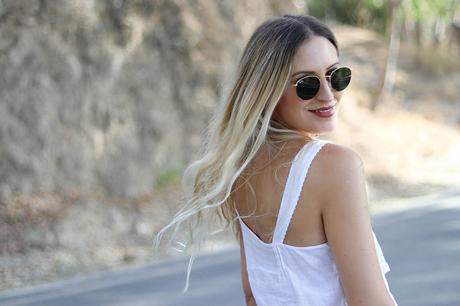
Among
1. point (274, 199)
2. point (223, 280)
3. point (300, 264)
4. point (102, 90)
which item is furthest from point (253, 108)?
point (102, 90)

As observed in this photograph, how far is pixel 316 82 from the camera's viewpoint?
1.92 m

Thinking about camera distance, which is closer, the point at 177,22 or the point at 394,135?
the point at 177,22

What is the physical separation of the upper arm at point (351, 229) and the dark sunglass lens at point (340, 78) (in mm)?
319

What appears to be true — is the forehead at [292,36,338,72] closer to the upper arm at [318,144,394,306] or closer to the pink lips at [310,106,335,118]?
the pink lips at [310,106,335,118]

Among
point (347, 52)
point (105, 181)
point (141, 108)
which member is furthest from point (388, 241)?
point (347, 52)

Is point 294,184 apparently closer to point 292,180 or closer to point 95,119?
point 292,180

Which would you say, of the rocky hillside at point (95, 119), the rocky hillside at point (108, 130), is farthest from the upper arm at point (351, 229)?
the rocky hillside at point (95, 119)

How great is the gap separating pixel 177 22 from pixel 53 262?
6.99 meters

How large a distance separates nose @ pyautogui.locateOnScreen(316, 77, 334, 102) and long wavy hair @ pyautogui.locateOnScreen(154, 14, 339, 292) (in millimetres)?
104

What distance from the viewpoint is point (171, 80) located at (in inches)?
562

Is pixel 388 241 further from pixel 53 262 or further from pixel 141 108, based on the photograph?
pixel 141 108

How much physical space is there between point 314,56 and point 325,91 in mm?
97

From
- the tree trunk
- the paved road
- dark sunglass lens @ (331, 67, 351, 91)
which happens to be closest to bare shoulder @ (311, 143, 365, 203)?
dark sunglass lens @ (331, 67, 351, 91)

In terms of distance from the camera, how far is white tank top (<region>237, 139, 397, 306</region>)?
175 centimetres
